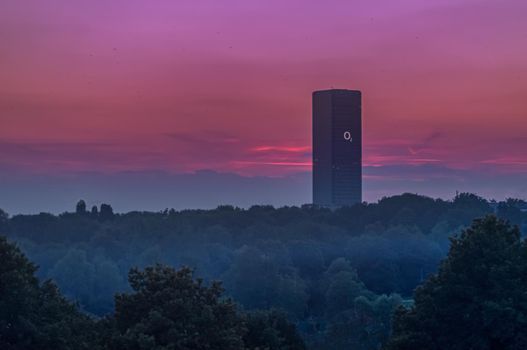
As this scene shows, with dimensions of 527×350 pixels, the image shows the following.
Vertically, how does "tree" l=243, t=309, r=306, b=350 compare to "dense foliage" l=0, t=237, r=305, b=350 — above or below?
below

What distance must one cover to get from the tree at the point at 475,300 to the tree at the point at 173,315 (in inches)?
306

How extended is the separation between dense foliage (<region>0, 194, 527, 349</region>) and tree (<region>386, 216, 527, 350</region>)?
19371 mm

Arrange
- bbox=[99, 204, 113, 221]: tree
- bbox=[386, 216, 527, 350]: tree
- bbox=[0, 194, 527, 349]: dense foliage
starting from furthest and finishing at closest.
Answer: bbox=[99, 204, 113, 221]: tree
bbox=[0, 194, 527, 349]: dense foliage
bbox=[386, 216, 527, 350]: tree

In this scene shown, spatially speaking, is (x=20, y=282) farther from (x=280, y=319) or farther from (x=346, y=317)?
(x=346, y=317)

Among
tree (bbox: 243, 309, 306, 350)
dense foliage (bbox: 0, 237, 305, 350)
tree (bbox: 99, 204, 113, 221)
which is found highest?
tree (bbox: 99, 204, 113, 221)

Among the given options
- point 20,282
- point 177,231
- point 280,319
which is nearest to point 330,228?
point 177,231

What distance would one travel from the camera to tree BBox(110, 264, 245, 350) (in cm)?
2582

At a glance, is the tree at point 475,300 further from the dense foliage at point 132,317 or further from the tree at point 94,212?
the tree at point 94,212

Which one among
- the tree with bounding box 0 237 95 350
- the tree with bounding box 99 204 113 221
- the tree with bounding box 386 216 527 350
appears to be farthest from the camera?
the tree with bounding box 99 204 113 221

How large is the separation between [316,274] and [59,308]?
67375mm

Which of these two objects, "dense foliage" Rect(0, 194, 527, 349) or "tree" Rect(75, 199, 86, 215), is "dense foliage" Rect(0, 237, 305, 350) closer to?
"dense foliage" Rect(0, 194, 527, 349)

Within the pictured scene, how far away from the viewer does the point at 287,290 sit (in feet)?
265

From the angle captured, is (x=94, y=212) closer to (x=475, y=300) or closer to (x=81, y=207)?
(x=81, y=207)

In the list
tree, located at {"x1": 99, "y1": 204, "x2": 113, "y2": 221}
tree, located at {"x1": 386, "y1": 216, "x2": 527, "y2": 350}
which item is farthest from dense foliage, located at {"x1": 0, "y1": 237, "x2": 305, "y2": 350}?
tree, located at {"x1": 99, "y1": 204, "x2": 113, "y2": 221}
